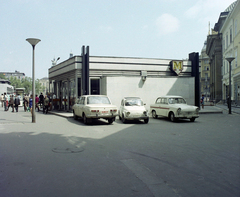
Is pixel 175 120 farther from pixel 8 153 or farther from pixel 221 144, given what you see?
pixel 8 153

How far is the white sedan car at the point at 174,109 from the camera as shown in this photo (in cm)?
1419

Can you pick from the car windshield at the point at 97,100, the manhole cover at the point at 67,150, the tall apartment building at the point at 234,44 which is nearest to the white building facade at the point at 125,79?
the car windshield at the point at 97,100

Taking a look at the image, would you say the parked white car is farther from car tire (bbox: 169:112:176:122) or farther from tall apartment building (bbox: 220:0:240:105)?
tall apartment building (bbox: 220:0:240:105)

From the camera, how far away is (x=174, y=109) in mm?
14438

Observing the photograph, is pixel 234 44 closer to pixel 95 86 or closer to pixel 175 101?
pixel 95 86

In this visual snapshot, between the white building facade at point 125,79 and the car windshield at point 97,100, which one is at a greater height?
the white building facade at point 125,79

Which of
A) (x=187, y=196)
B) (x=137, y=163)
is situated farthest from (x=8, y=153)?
(x=187, y=196)

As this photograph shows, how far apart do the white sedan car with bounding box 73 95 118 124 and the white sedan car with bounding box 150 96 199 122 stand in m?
3.53

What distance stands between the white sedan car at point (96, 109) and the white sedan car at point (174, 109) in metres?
3.53

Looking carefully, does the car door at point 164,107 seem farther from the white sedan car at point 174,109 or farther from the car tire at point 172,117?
the car tire at point 172,117

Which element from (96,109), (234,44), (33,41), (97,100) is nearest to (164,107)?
(97,100)

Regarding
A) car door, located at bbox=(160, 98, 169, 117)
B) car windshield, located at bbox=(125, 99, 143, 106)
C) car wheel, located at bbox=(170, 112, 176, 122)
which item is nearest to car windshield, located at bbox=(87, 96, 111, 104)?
car windshield, located at bbox=(125, 99, 143, 106)

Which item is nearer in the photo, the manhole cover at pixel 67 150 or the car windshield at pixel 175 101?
the manhole cover at pixel 67 150

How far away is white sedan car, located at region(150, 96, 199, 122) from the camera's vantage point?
1419 centimetres
